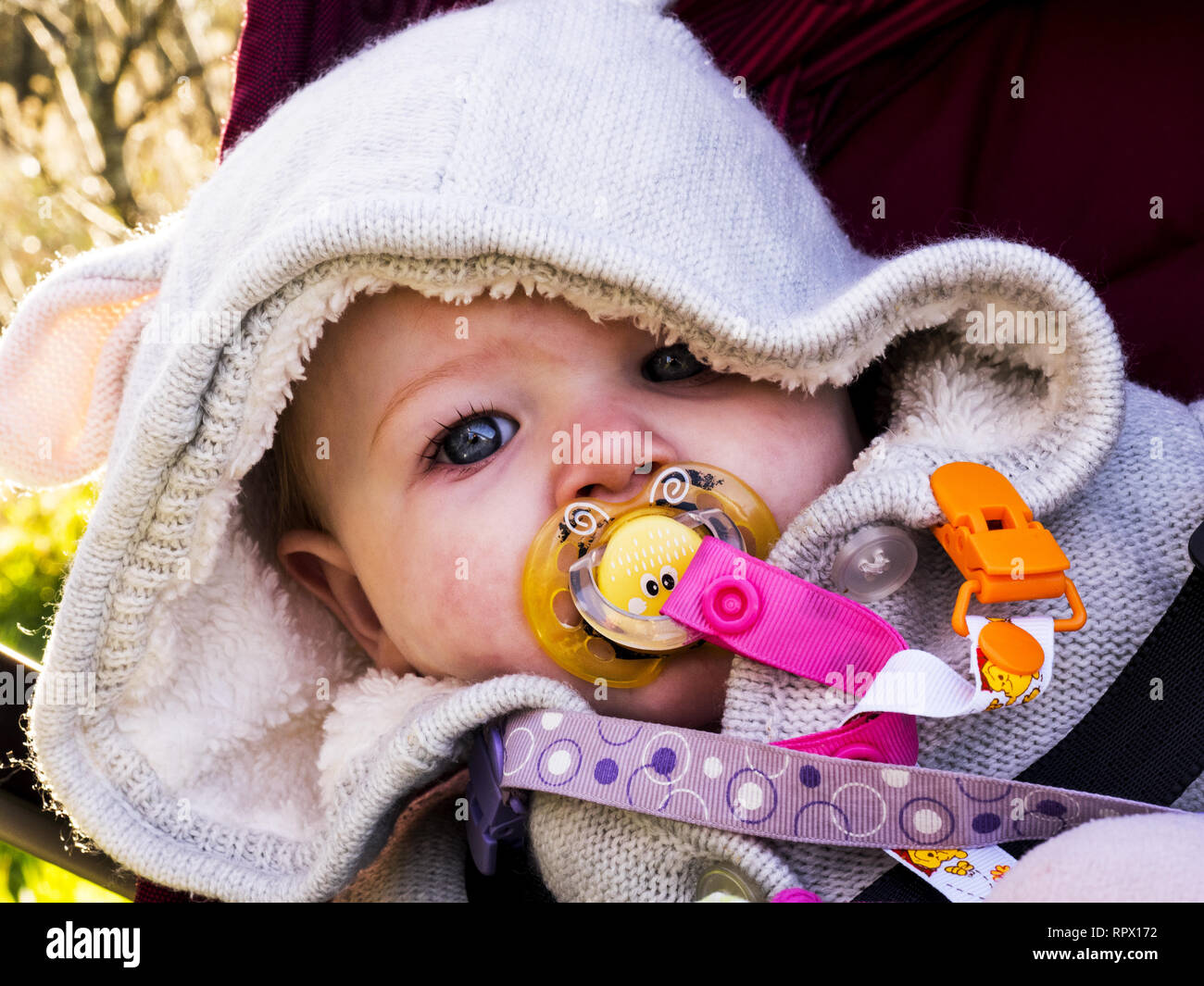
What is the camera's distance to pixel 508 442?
0.95 m

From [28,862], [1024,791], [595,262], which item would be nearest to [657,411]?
[595,262]

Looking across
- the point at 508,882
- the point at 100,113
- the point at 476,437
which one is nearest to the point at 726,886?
the point at 508,882

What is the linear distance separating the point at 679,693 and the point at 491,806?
0.18m

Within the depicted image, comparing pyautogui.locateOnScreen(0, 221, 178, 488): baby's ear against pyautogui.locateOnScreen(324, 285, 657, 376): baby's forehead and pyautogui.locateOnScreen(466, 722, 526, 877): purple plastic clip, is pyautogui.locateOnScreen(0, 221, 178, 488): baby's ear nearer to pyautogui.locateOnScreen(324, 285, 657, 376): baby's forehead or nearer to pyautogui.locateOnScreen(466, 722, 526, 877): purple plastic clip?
pyautogui.locateOnScreen(324, 285, 657, 376): baby's forehead

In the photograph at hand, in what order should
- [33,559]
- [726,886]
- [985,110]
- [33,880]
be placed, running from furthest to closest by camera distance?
[33,559], [33,880], [985,110], [726,886]

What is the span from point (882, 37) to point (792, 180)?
0.28 meters

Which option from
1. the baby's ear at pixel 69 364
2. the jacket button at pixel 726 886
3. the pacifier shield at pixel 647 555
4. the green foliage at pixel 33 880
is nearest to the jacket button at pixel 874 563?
the pacifier shield at pixel 647 555

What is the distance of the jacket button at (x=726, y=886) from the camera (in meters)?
0.79

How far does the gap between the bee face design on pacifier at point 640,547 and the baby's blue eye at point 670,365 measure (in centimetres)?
10

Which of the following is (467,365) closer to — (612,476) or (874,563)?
(612,476)

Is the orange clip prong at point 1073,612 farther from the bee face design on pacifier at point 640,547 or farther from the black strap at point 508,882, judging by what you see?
the black strap at point 508,882

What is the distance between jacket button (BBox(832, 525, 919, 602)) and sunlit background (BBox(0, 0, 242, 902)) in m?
3.18

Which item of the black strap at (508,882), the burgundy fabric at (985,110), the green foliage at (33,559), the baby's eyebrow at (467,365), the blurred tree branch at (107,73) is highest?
the blurred tree branch at (107,73)

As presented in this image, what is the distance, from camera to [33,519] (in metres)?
1.83
